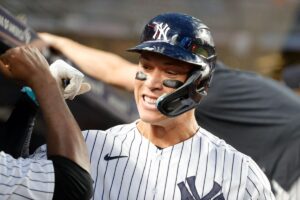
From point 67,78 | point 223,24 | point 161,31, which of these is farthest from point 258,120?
point 223,24

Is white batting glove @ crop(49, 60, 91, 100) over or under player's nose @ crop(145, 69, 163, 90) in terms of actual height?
over

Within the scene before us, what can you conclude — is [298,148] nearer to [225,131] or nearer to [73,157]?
[225,131]

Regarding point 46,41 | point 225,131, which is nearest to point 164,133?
point 46,41

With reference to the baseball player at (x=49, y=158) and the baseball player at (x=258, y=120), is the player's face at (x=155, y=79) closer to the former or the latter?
the baseball player at (x=49, y=158)

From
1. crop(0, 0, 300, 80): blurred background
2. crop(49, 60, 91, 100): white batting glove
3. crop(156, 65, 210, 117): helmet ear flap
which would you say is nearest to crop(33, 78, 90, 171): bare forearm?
crop(49, 60, 91, 100): white batting glove

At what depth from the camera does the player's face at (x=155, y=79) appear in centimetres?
239

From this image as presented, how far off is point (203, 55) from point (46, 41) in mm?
1136

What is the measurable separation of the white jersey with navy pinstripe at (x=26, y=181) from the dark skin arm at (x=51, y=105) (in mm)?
→ 54

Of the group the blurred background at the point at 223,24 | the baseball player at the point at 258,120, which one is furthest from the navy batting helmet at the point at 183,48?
the blurred background at the point at 223,24

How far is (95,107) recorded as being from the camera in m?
3.75

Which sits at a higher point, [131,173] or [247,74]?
[131,173]

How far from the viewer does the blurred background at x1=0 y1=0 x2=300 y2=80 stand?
33.8 feet

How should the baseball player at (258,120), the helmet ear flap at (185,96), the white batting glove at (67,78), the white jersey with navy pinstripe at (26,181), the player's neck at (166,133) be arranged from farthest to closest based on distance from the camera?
the baseball player at (258,120), the player's neck at (166,133), the helmet ear flap at (185,96), the white batting glove at (67,78), the white jersey with navy pinstripe at (26,181)

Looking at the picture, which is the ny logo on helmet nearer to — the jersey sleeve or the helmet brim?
the helmet brim
